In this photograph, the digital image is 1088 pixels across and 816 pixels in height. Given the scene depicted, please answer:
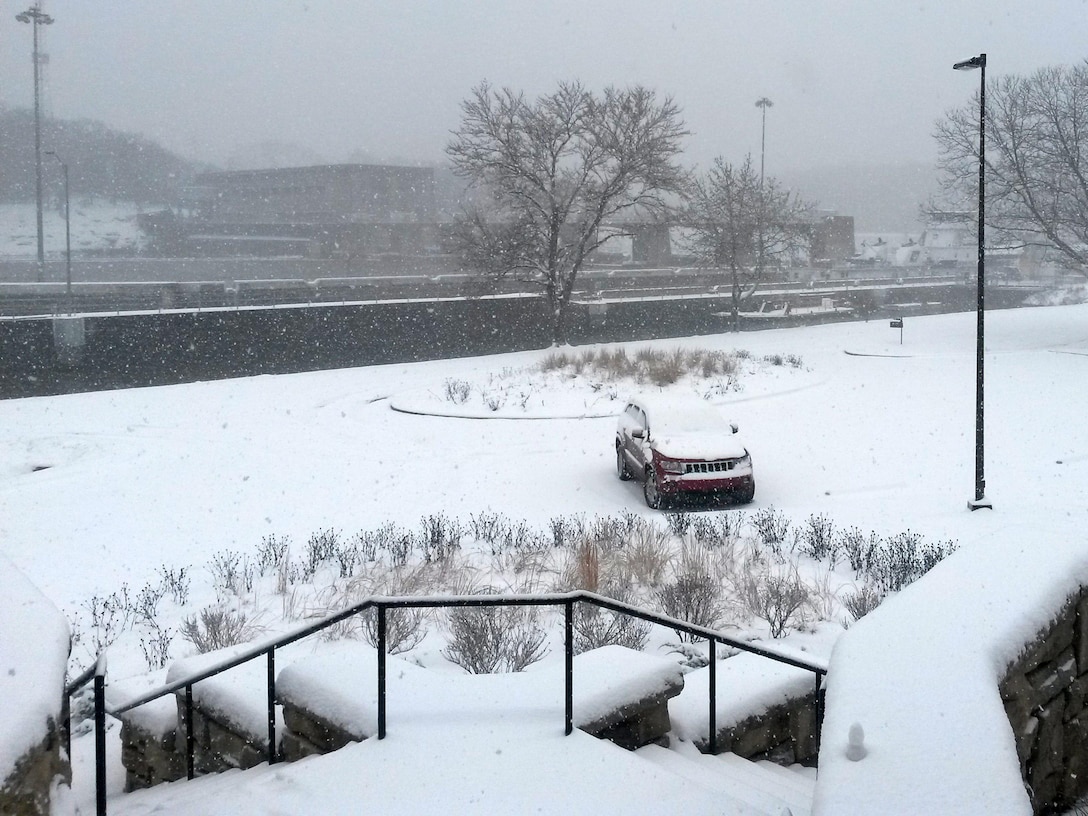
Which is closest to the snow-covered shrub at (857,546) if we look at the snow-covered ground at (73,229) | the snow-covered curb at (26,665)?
the snow-covered curb at (26,665)

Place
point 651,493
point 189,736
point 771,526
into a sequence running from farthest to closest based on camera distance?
point 651,493
point 771,526
point 189,736

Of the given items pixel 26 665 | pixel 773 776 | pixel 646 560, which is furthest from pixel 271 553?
pixel 26 665

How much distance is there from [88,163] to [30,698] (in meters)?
116

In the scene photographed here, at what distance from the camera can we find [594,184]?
1582 inches

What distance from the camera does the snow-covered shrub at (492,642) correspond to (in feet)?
27.4

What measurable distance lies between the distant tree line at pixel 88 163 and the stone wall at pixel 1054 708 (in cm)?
10198

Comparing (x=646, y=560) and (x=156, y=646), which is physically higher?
(x=646, y=560)

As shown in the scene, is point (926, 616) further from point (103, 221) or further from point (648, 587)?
point (103, 221)

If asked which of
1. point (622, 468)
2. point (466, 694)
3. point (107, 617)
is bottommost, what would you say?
point (107, 617)

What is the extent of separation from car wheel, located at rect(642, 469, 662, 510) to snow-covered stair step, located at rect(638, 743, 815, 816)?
9845 millimetres

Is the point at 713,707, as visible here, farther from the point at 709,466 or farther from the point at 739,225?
the point at 739,225

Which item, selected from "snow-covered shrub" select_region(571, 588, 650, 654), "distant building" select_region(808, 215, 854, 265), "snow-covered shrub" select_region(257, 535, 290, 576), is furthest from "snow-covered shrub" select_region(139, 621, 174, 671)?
"distant building" select_region(808, 215, 854, 265)

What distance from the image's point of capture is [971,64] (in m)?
15.3

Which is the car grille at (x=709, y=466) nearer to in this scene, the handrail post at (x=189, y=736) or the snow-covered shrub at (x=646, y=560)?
the snow-covered shrub at (x=646, y=560)
